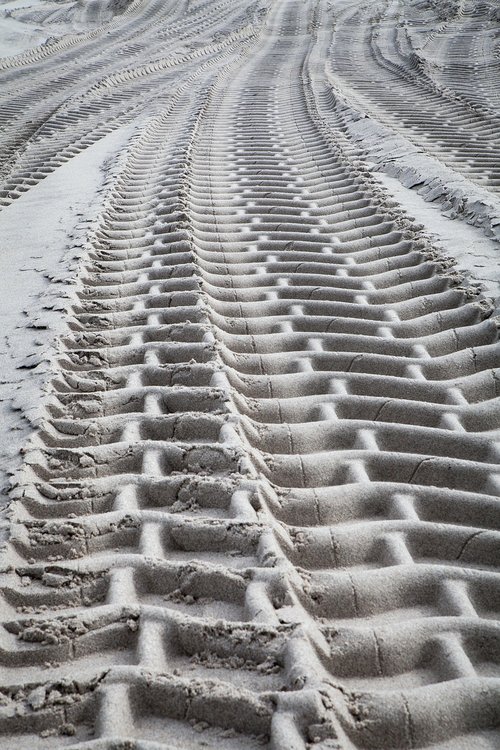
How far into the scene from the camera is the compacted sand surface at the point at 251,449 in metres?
1.44

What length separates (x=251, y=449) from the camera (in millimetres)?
2209

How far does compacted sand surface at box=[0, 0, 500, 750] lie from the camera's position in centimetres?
144

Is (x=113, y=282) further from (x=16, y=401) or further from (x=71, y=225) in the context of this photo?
(x=16, y=401)

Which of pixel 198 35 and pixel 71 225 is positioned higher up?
pixel 198 35

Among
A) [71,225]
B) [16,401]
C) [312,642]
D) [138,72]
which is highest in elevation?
[138,72]

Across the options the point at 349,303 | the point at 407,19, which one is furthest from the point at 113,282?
the point at 407,19

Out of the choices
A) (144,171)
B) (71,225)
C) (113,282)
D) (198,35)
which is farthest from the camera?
(198,35)

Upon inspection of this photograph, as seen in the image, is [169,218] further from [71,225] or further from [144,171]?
[144,171]

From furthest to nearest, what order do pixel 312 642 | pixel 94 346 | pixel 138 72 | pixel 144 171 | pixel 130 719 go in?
pixel 138 72
pixel 144 171
pixel 94 346
pixel 312 642
pixel 130 719

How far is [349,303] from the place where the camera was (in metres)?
3.27

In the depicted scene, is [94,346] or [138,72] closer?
[94,346]

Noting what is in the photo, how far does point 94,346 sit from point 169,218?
1.58 metres

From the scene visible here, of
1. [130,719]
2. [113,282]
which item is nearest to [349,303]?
[113,282]

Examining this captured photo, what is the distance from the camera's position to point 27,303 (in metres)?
3.17
